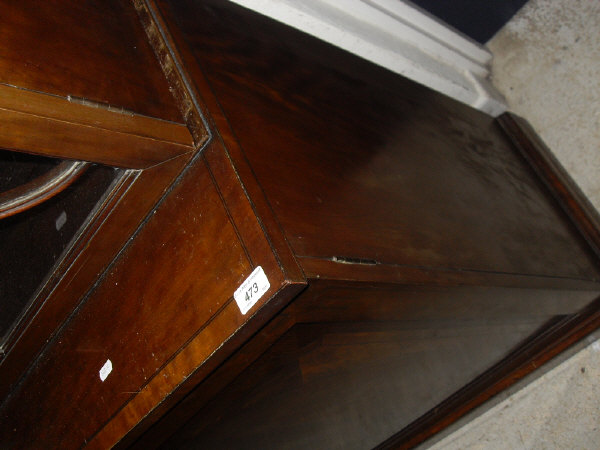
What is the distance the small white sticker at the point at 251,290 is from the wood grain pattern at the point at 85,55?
28cm

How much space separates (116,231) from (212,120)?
27cm

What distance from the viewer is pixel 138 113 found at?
2.18 feet

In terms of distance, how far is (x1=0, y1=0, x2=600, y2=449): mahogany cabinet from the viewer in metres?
0.63

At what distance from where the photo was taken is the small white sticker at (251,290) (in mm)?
585

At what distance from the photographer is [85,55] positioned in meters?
0.66

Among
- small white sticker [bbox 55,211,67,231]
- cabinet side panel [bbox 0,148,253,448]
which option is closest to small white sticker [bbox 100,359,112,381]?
cabinet side panel [bbox 0,148,253,448]

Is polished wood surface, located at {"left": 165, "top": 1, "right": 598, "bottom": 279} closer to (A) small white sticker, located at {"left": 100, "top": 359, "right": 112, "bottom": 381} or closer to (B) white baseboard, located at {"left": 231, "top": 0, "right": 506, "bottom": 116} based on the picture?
(B) white baseboard, located at {"left": 231, "top": 0, "right": 506, "bottom": 116}

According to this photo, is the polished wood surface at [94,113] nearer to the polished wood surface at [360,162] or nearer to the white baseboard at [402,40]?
the polished wood surface at [360,162]

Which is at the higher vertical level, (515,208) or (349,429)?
(515,208)

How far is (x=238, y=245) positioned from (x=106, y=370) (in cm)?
38

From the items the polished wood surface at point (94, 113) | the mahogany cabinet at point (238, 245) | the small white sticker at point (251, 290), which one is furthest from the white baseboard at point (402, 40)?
the small white sticker at point (251, 290)

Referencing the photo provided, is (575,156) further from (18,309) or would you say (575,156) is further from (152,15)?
(18,309)

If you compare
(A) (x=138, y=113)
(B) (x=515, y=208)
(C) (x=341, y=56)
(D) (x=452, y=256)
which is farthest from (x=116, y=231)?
(B) (x=515, y=208)

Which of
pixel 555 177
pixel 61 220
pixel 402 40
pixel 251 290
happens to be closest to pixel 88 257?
pixel 61 220
